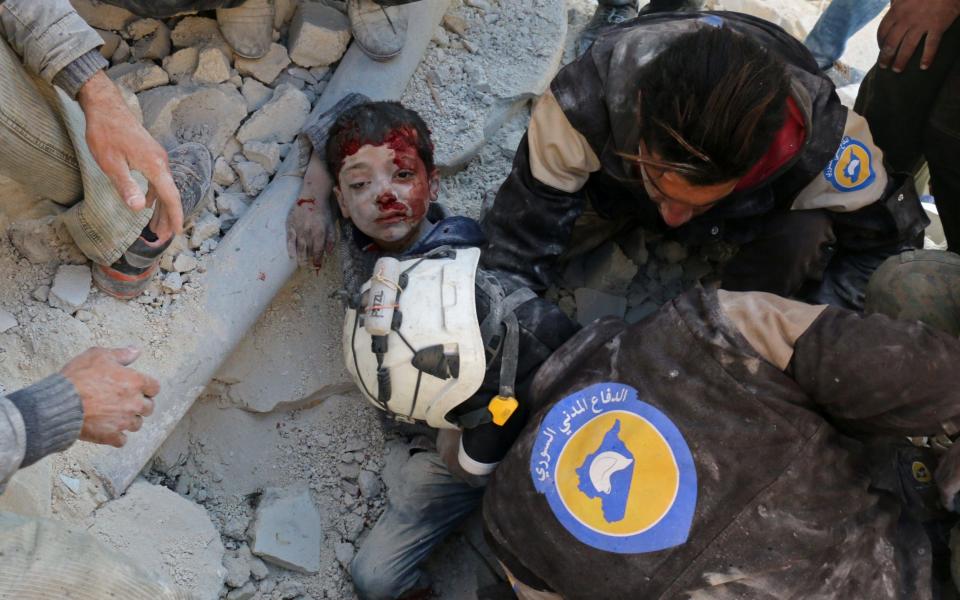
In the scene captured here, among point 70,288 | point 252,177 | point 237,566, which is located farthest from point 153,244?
point 237,566

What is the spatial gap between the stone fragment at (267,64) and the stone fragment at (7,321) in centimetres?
111

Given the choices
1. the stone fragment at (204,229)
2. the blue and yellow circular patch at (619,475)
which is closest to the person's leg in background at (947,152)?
the blue and yellow circular patch at (619,475)

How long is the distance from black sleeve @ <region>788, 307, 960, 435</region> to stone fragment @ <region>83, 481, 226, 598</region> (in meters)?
1.64

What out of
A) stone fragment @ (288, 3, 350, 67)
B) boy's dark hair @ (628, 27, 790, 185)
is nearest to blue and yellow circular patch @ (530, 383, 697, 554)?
boy's dark hair @ (628, 27, 790, 185)

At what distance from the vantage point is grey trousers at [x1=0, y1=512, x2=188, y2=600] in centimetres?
195

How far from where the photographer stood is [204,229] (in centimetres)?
300

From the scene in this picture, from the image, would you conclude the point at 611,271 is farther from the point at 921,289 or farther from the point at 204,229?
the point at 204,229

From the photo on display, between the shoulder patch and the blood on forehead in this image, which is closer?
the shoulder patch

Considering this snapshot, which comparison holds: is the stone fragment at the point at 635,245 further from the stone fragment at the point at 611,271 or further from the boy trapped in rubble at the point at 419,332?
the boy trapped in rubble at the point at 419,332

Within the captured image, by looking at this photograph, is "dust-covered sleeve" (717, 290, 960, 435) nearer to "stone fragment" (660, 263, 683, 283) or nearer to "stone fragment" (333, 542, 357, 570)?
"stone fragment" (660, 263, 683, 283)

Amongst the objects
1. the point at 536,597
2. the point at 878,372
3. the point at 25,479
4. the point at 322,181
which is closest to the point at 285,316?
the point at 322,181

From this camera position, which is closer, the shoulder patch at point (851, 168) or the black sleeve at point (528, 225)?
the shoulder patch at point (851, 168)

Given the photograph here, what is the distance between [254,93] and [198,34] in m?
0.27

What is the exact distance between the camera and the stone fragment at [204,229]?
9.81 feet
